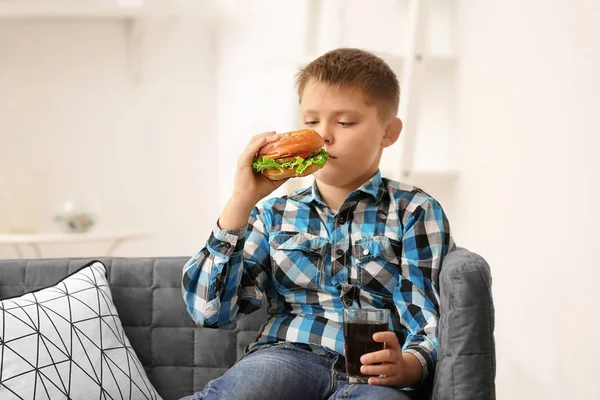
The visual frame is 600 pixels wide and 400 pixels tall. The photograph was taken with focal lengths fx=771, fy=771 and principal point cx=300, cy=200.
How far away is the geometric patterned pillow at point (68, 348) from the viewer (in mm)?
1458

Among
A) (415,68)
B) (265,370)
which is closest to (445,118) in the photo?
(415,68)

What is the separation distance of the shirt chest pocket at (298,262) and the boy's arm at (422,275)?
0.55 feet

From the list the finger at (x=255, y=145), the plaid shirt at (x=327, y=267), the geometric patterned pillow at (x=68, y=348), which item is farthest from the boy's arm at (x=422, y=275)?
the geometric patterned pillow at (x=68, y=348)

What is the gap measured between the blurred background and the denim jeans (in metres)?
0.84

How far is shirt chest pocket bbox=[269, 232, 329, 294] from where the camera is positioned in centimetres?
157

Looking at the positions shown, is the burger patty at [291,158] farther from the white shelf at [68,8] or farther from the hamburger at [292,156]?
the white shelf at [68,8]

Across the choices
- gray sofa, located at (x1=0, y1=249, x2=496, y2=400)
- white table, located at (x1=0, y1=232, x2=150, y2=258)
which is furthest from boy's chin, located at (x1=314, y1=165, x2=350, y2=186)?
white table, located at (x1=0, y1=232, x2=150, y2=258)

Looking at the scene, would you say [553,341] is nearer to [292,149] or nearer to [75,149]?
[292,149]

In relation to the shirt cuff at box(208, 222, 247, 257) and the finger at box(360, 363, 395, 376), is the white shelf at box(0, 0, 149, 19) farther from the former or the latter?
the finger at box(360, 363, 395, 376)

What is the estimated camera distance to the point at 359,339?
128 centimetres

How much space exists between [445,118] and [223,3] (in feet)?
5.76

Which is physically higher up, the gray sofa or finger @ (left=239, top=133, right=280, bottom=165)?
finger @ (left=239, top=133, right=280, bottom=165)

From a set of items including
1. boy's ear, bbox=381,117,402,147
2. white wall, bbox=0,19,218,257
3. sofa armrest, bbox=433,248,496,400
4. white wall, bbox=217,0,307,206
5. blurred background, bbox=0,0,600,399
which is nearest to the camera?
sofa armrest, bbox=433,248,496,400

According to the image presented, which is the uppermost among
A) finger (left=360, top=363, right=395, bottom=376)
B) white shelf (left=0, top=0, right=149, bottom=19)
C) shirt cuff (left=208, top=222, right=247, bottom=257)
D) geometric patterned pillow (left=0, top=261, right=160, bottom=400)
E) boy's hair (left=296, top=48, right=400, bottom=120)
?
white shelf (left=0, top=0, right=149, bottom=19)
